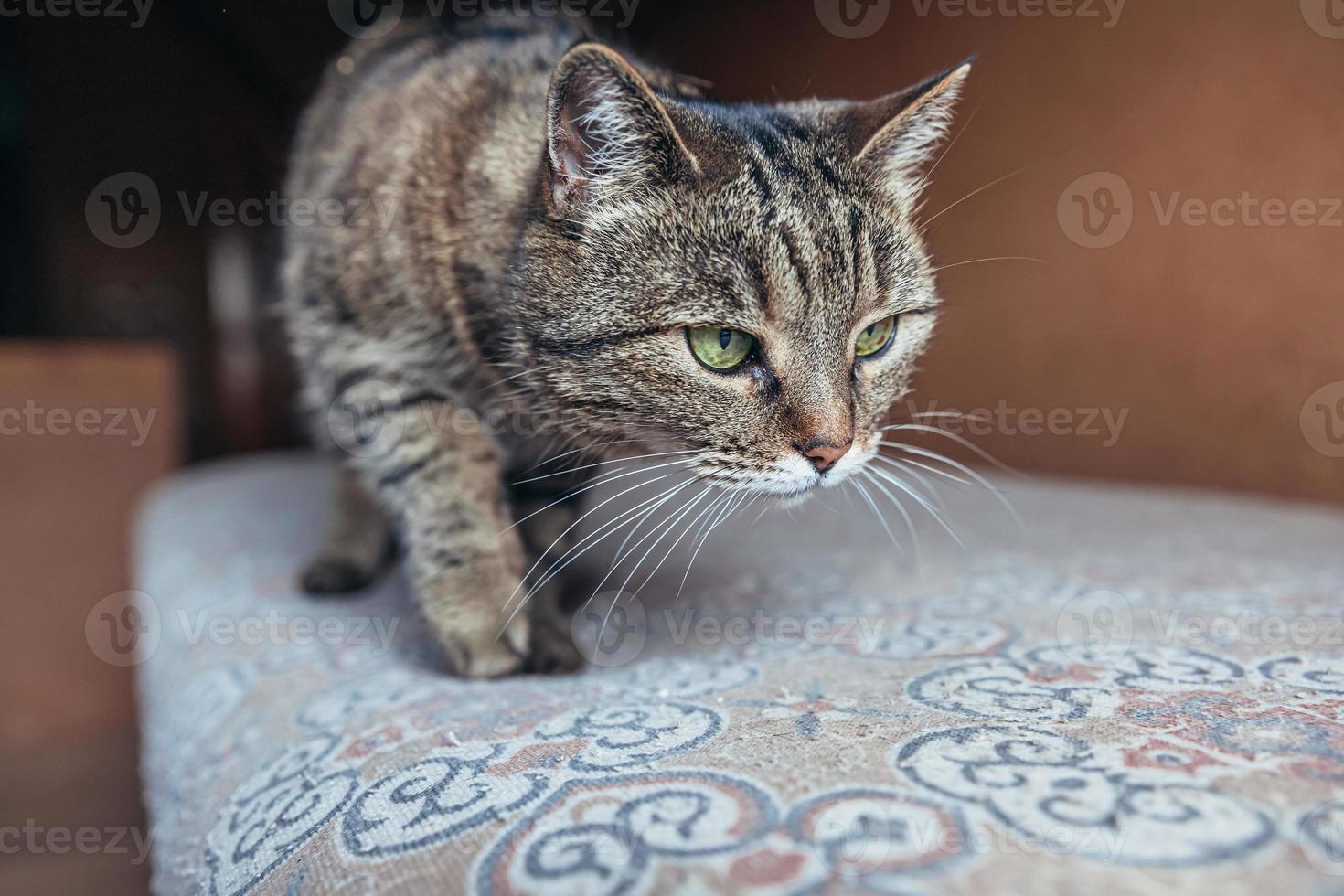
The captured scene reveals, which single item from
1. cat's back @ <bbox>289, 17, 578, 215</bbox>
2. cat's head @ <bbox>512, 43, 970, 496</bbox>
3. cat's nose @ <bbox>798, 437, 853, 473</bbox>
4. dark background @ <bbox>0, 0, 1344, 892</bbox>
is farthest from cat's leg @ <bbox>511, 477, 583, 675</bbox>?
dark background @ <bbox>0, 0, 1344, 892</bbox>

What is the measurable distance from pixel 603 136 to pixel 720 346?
0.24 metres

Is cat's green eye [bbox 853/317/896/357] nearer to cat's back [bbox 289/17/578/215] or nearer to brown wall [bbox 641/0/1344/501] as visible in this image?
cat's back [bbox 289/17/578/215]

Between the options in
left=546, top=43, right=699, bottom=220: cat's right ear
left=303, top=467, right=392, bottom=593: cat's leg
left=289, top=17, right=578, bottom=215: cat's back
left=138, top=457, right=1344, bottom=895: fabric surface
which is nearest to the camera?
left=138, top=457, right=1344, bottom=895: fabric surface

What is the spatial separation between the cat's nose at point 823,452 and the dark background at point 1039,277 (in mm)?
590

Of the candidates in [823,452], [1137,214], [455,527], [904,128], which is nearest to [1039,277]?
[1137,214]

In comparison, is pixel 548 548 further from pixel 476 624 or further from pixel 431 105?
pixel 431 105

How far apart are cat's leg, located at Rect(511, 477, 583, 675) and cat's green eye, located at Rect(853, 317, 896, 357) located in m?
0.38

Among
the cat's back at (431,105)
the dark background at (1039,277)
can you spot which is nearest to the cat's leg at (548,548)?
the cat's back at (431,105)

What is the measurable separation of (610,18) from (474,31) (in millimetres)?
521

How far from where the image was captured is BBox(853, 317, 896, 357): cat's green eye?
93 cm

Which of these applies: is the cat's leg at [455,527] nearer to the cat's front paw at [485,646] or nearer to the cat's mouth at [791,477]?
the cat's front paw at [485,646]

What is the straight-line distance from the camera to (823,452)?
820 millimetres

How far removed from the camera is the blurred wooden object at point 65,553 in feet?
6.64

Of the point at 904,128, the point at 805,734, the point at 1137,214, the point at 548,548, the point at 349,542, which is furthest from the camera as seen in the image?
the point at 1137,214
